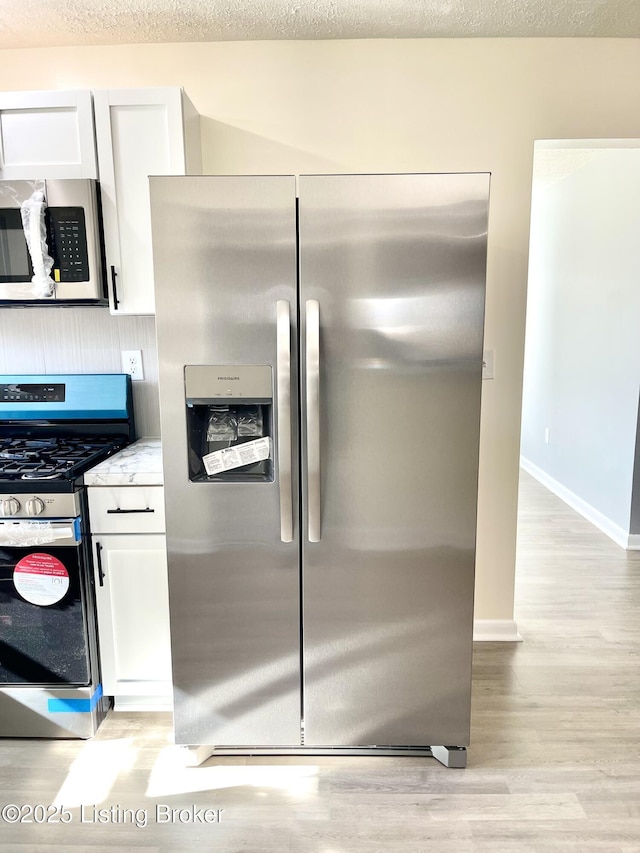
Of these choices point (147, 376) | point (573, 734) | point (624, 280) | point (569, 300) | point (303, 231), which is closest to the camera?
point (303, 231)

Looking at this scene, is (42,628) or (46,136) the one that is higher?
(46,136)

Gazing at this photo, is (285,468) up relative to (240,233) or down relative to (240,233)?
down

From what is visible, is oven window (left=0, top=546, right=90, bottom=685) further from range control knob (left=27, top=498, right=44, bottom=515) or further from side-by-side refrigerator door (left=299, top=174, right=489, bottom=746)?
side-by-side refrigerator door (left=299, top=174, right=489, bottom=746)

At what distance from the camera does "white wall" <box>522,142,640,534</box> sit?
140 inches

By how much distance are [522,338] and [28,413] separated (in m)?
2.11

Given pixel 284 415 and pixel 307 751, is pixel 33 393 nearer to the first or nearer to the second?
pixel 284 415

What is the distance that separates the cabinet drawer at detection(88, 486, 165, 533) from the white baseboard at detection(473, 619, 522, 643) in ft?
5.03

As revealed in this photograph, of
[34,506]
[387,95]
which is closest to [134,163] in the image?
[387,95]

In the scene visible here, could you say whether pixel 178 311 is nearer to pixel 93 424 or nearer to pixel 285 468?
pixel 285 468

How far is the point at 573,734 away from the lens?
1982mm

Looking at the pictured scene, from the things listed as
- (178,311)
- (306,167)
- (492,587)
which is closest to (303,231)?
(178,311)

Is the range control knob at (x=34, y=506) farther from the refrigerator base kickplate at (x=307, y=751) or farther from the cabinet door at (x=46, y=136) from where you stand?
the cabinet door at (x=46, y=136)

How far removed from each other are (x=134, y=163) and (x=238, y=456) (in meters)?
1.16

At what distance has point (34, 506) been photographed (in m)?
1.82
